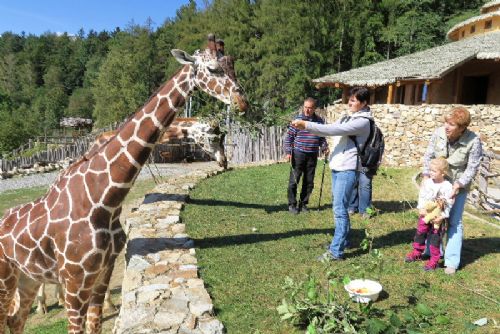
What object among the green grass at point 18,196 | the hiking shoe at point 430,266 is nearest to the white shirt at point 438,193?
the hiking shoe at point 430,266

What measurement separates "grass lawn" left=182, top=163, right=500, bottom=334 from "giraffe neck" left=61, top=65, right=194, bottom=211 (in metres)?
1.63

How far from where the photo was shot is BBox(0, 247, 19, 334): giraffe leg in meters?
3.68

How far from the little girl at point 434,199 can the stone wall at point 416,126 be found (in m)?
9.91

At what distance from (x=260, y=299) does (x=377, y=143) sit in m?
2.45

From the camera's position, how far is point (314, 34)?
31.4m

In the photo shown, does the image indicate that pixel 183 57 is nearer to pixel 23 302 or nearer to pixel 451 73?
pixel 23 302

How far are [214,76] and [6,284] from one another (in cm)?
284

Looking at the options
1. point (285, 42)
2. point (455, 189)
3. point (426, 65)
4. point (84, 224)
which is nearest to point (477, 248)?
point (455, 189)

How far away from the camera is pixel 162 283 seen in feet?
14.6

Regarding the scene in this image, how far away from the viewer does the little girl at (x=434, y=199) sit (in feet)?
15.3

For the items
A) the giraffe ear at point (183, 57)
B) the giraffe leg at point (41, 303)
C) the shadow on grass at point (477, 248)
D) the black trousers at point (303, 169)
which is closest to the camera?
the giraffe ear at point (183, 57)

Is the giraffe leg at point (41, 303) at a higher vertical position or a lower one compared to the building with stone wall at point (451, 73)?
lower

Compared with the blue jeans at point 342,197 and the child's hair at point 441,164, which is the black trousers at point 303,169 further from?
the child's hair at point 441,164

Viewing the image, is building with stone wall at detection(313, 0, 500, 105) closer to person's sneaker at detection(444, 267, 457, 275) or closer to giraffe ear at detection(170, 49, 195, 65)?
person's sneaker at detection(444, 267, 457, 275)
